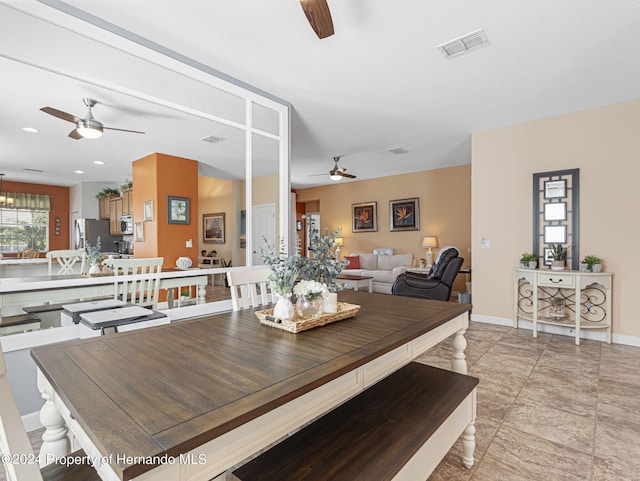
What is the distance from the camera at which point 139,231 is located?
3268 mm

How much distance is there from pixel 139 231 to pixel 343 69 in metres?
2.51

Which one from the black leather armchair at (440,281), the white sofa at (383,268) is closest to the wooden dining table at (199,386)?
the black leather armchair at (440,281)

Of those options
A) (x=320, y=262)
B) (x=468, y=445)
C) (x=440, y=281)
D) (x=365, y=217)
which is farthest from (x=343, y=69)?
(x=365, y=217)

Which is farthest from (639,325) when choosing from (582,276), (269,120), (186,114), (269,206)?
(186,114)

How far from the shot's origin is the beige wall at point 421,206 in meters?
6.77

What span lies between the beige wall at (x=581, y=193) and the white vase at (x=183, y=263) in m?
3.81

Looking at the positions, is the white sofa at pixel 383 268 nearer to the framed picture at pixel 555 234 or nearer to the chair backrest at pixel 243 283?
the framed picture at pixel 555 234

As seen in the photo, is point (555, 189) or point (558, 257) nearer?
point (558, 257)

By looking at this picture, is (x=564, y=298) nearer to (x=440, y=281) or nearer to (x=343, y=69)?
(x=440, y=281)

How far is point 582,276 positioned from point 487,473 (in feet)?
9.61

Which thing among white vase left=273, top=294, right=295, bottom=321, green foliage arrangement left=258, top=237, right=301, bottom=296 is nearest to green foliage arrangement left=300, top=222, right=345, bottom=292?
green foliage arrangement left=258, top=237, right=301, bottom=296

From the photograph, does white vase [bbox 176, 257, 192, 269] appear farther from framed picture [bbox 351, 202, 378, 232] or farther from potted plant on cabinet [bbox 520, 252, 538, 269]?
framed picture [bbox 351, 202, 378, 232]

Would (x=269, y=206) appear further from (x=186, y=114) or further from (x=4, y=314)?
(x=4, y=314)

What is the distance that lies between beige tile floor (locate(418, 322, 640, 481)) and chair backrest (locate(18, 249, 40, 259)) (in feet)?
8.95
